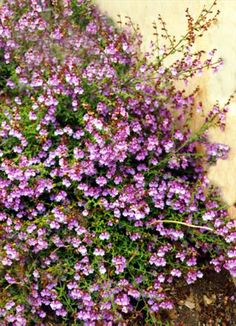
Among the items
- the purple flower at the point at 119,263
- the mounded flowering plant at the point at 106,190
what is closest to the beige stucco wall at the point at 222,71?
the mounded flowering plant at the point at 106,190

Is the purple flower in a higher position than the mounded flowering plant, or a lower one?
lower

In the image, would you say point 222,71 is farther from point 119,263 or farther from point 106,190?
point 119,263

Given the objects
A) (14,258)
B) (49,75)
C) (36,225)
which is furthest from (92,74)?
(14,258)

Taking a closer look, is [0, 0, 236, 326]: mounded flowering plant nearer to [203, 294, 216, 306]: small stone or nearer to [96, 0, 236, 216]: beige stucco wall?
[96, 0, 236, 216]: beige stucco wall

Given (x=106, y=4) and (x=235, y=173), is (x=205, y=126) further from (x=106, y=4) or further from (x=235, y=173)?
(x=106, y=4)

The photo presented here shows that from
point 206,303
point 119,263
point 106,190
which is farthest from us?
point 206,303

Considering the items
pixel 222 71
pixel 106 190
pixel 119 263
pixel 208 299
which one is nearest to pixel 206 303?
pixel 208 299

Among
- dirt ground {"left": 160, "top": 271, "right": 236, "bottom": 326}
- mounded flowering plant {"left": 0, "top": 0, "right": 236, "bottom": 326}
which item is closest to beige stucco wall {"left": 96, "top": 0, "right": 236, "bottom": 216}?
mounded flowering plant {"left": 0, "top": 0, "right": 236, "bottom": 326}

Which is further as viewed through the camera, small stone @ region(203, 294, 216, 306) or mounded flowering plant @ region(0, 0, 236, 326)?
small stone @ region(203, 294, 216, 306)
